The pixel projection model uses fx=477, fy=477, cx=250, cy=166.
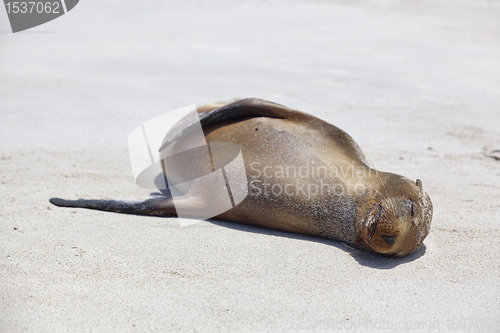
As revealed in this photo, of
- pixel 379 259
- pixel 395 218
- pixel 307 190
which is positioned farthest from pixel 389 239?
pixel 307 190

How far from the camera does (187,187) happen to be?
365 centimetres

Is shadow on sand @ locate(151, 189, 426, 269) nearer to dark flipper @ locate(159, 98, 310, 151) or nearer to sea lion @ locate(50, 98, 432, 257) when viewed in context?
sea lion @ locate(50, 98, 432, 257)

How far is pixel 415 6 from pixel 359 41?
4.93m

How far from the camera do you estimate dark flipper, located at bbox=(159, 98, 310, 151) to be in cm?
357

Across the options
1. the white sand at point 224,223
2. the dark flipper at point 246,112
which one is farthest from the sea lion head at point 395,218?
the dark flipper at point 246,112

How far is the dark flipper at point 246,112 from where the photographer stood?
357cm

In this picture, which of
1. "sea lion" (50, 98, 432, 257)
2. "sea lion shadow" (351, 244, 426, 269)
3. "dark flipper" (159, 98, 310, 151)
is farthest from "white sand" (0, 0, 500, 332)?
"dark flipper" (159, 98, 310, 151)

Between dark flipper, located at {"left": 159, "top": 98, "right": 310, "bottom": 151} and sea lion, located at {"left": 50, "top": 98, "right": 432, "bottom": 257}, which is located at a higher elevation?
dark flipper, located at {"left": 159, "top": 98, "right": 310, "bottom": 151}

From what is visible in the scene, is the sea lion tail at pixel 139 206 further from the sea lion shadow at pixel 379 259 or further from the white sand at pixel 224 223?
the sea lion shadow at pixel 379 259

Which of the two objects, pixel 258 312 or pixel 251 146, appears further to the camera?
pixel 251 146

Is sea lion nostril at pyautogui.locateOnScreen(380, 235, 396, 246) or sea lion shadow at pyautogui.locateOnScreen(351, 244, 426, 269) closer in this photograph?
sea lion nostril at pyautogui.locateOnScreen(380, 235, 396, 246)

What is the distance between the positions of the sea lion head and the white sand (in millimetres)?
156

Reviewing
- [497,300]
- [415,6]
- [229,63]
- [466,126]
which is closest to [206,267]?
[497,300]

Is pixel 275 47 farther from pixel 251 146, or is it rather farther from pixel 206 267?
pixel 206 267
